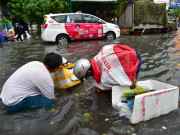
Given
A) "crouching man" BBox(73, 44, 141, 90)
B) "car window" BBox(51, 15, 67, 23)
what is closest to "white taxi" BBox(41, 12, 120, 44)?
"car window" BBox(51, 15, 67, 23)

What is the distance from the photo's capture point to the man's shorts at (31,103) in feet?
9.39

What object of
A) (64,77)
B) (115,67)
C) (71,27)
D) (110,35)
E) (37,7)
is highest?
(37,7)

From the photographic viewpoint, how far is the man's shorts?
9.39ft

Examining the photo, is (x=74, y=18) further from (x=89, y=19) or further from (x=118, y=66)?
(x=118, y=66)

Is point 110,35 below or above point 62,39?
above

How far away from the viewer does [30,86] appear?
2.78 metres

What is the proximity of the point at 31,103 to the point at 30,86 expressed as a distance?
348 millimetres

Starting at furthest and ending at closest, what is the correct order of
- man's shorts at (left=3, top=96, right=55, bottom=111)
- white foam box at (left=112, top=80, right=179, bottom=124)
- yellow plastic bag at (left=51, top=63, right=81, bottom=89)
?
yellow plastic bag at (left=51, top=63, right=81, bottom=89), man's shorts at (left=3, top=96, right=55, bottom=111), white foam box at (left=112, top=80, right=179, bottom=124)

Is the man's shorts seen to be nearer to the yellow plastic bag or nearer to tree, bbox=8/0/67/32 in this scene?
the yellow plastic bag

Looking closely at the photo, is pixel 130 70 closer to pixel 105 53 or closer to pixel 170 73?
pixel 105 53

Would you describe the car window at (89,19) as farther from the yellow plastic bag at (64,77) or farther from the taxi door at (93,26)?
the yellow plastic bag at (64,77)

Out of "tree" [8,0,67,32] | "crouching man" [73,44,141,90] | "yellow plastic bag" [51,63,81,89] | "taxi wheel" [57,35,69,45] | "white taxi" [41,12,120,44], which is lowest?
"yellow plastic bag" [51,63,81,89]

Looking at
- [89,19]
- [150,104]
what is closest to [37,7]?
[89,19]

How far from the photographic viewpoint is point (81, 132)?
2.47 m
